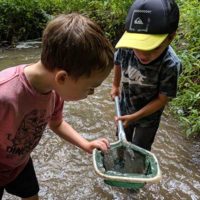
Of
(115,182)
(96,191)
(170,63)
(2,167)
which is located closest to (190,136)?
(96,191)

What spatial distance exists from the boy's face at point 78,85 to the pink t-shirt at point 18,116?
11cm

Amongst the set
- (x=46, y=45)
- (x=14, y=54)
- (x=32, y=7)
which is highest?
(x=46, y=45)

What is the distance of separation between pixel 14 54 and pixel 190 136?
3276mm

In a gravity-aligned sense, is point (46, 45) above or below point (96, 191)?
above

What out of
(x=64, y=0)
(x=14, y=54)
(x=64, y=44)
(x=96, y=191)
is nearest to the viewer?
(x=64, y=44)

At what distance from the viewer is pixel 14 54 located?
5777mm

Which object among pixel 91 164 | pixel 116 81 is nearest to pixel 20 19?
pixel 91 164

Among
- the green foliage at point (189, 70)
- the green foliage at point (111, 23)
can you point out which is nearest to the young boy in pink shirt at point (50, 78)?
the green foliage at point (189, 70)

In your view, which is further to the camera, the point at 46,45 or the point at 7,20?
the point at 7,20

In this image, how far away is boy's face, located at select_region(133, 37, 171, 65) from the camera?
2.16 m

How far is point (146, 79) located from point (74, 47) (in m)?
1.05

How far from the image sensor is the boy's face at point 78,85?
4.50 ft

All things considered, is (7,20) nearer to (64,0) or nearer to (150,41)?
(64,0)

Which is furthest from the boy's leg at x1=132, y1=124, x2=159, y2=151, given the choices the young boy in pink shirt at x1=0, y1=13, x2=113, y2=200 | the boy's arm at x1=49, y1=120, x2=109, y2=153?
the young boy in pink shirt at x1=0, y1=13, x2=113, y2=200
